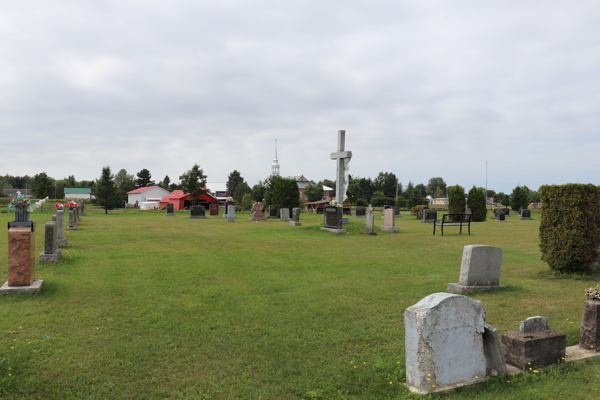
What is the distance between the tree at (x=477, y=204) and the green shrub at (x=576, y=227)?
2528cm

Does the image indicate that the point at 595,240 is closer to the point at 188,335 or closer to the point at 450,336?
the point at 450,336

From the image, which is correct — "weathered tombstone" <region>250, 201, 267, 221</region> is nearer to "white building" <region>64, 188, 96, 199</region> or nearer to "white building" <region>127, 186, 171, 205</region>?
"white building" <region>127, 186, 171, 205</region>

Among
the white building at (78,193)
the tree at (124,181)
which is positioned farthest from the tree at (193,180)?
the tree at (124,181)

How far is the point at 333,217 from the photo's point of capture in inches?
776

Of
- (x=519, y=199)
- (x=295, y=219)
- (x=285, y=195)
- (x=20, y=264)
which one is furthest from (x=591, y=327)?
(x=519, y=199)

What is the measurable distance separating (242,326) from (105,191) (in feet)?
137

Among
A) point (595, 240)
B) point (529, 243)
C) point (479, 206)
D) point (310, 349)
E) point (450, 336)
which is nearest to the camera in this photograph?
point (450, 336)

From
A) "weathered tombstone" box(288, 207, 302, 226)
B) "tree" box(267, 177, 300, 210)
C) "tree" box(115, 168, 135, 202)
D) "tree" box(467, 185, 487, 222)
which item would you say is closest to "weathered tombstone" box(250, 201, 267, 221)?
"tree" box(267, 177, 300, 210)

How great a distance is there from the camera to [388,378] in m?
4.03

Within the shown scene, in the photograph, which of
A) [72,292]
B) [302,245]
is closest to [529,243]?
[302,245]

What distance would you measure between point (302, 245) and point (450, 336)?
1092 cm

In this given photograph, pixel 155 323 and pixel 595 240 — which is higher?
pixel 595 240

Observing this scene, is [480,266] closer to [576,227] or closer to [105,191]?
[576,227]

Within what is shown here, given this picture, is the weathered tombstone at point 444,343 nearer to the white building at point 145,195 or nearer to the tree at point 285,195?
the tree at point 285,195
